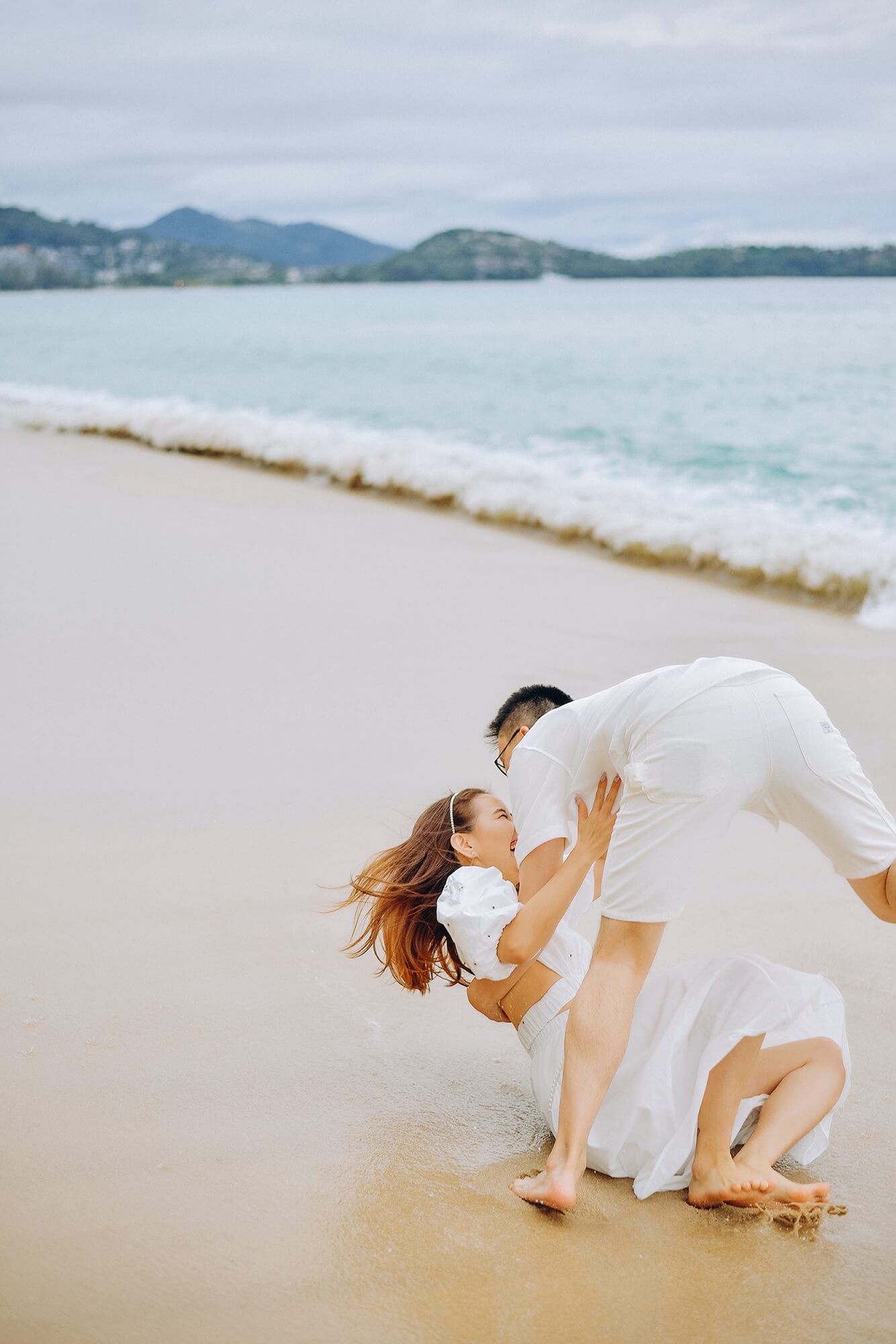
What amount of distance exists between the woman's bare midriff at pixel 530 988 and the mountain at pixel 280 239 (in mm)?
130517

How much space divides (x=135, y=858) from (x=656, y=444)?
1381 cm

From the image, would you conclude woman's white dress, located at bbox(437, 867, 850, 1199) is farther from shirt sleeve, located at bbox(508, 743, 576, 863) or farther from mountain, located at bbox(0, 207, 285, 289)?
mountain, located at bbox(0, 207, 285, 289)

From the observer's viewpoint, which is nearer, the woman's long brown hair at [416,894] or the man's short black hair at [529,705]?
the woman's long brown hair at [416,894]

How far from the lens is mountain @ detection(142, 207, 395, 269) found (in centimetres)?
13450

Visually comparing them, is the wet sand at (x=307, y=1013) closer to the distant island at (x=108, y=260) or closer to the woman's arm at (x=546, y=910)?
the woman's arm at (x=546, y=910)

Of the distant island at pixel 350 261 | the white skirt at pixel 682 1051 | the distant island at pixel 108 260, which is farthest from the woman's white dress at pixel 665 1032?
the distant island at pixel 108 260

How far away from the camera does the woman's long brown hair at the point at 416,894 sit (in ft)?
9.47

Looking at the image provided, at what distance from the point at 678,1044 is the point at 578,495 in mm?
8327

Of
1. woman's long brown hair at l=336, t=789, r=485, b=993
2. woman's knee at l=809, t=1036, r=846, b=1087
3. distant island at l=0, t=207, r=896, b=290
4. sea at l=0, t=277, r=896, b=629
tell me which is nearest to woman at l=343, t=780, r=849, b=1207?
woman's knee at l=809, t=1036, r=846, b=1087

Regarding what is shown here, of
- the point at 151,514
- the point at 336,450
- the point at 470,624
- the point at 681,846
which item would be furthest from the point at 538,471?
the point at 681,846

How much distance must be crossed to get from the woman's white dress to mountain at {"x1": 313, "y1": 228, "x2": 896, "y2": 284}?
3366 inches

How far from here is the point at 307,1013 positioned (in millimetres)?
3121

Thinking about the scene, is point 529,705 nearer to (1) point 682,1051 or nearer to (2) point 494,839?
(2) point 494,839

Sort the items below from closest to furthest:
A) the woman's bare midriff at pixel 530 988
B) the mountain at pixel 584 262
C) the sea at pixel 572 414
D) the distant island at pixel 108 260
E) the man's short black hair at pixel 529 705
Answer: the woman's bare midriff at pixel 530 988, the man's short black hair at pixel 529 705, the sea at pixel 572 414, the mountain at pixel 584 262, the distant island at pixel 108 260
